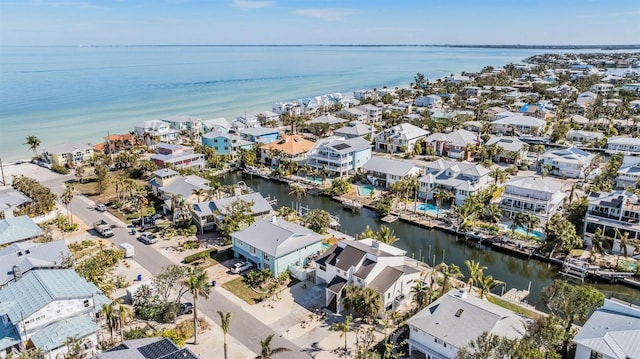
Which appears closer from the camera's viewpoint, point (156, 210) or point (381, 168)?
point (156, 210)

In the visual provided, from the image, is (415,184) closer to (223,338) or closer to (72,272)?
(223,338)

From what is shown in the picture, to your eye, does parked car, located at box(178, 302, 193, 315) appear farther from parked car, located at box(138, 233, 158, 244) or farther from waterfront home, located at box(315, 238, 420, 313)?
parked car, located at box(138, 233, 158, 244)

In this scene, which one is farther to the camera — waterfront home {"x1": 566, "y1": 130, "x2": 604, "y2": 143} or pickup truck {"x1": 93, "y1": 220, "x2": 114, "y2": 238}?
waterfront home {"x1": 566, "y1": 130, "x2": 604, "y2": 143}

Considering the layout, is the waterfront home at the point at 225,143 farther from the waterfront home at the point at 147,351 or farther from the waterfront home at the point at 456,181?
the waterfront home at the point at 147,351

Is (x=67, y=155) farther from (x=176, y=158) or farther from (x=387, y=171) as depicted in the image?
(x=387, y=171)

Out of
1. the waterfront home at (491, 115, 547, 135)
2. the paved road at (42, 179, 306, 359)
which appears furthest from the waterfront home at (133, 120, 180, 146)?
the waterfront home at (491, 115, 547, 135)

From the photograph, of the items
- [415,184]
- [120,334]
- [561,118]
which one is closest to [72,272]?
[120,334]

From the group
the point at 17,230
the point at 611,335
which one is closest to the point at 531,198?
the point at 611,335
